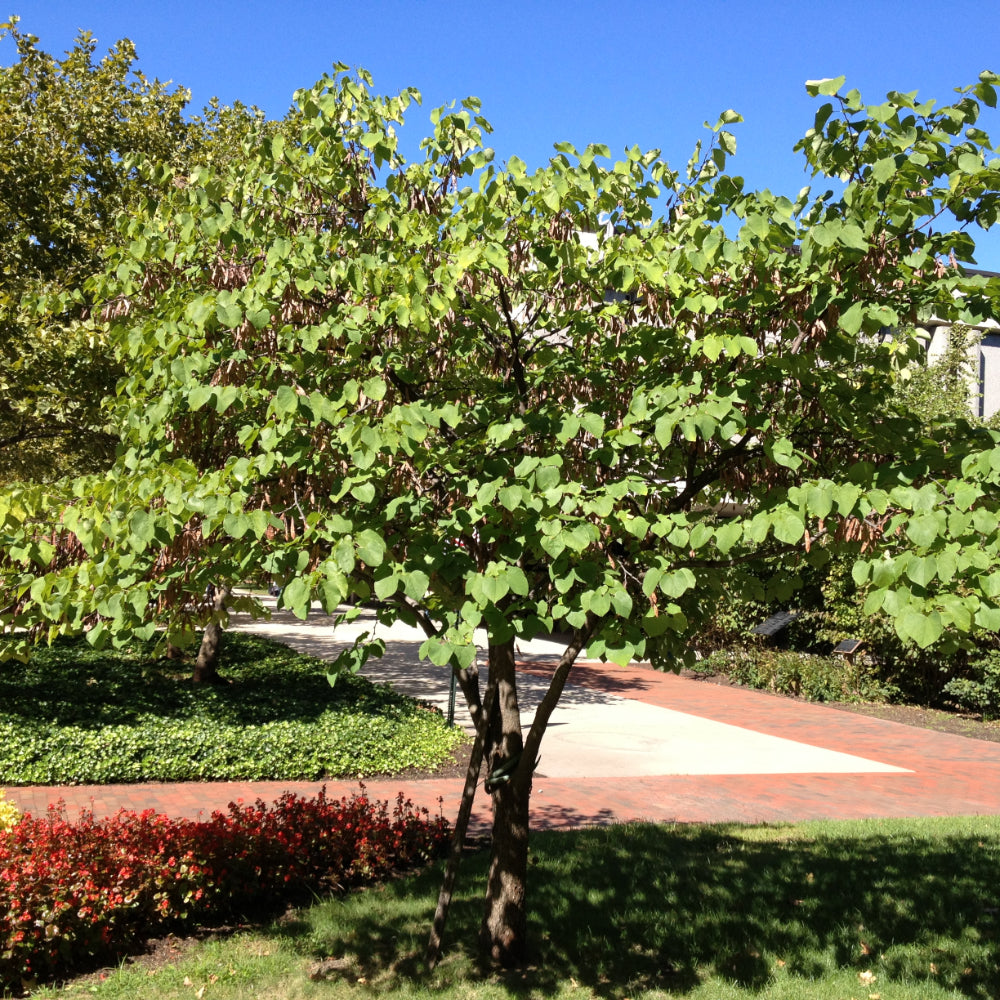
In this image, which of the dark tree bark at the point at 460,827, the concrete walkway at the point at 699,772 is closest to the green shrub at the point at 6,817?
the concrete walkway at the point at 699,772

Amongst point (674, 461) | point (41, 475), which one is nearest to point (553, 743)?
point (674, 461)

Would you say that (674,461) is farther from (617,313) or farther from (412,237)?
(412,237)

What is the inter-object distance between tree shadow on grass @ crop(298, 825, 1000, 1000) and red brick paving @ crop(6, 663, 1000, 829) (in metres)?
1.26

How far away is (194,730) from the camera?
9820 millimetres

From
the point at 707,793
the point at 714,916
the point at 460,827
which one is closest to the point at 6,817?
the point at 460,827

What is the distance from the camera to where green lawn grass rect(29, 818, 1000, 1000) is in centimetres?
489

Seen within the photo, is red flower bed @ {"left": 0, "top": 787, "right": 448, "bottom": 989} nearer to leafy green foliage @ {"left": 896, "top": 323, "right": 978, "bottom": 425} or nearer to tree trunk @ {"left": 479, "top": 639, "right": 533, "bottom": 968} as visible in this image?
tree trunk @ {"left": 479, "top": 639, "right": 533, "bottom": 968}

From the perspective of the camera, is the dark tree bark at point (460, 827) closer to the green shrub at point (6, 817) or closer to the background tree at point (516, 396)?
the background tree at point (516, 396)

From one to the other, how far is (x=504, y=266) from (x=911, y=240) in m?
1.60

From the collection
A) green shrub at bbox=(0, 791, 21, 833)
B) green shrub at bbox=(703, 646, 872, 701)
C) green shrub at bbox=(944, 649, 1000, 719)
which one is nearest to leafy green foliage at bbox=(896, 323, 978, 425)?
green shrub at bbox=(944, 649, 1000, 719)

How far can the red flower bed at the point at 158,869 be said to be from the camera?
5016 millimetres

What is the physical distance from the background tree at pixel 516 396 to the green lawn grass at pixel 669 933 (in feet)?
5.39

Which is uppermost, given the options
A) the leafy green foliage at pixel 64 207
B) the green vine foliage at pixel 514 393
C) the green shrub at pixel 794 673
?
the leafy green foliage at pixel 64 207

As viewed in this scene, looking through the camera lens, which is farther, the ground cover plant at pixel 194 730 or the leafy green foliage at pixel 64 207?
the leafy green foliage at pixel 64 207
